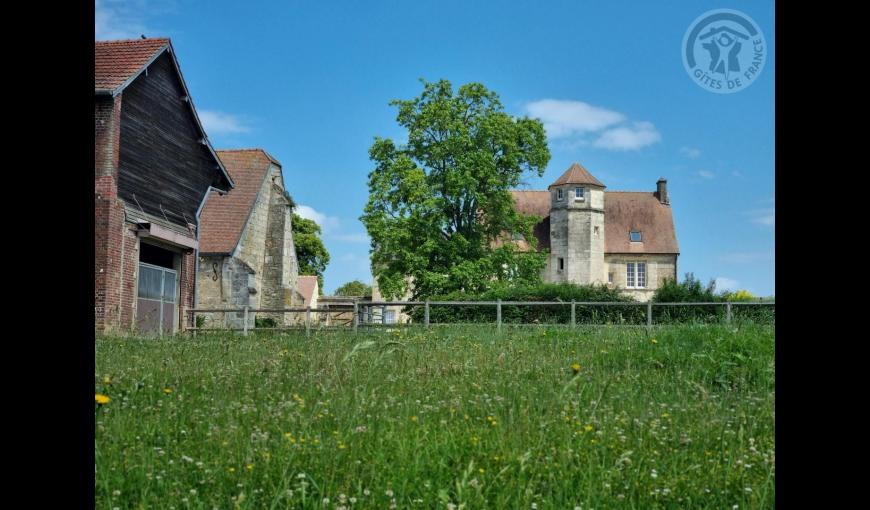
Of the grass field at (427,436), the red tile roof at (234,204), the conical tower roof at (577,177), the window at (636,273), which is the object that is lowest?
the grass field at (427,436)

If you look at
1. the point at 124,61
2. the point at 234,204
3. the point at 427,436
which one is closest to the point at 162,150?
the point at 124,61

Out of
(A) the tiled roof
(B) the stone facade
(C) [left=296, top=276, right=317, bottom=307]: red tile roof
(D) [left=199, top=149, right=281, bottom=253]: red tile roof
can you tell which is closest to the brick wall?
(B) the stone facade

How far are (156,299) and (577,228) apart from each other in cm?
4318

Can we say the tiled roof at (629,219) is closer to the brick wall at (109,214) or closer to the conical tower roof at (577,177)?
the conical tower roof at (577,177)

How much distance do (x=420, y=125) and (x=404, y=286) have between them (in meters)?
9.30

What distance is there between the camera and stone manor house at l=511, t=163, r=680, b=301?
Result: 63.3 metres

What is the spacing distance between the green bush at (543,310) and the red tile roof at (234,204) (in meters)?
12.1

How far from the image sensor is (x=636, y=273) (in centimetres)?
6969

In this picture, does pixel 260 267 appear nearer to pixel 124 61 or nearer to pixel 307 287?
pixel 124 61

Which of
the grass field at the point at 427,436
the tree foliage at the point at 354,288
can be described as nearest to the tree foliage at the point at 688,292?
the grass field at the point at 427,436

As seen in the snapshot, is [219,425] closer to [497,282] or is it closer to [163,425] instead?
[163,425]

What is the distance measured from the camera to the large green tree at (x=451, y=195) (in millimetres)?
40375

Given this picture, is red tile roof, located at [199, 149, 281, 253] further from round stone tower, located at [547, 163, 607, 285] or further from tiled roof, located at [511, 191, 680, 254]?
tiled roof, located at [511, 191, 680, 254]
